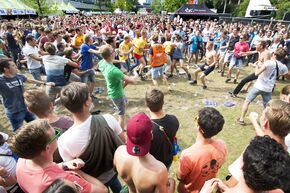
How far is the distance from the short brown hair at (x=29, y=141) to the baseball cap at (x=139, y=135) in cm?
76

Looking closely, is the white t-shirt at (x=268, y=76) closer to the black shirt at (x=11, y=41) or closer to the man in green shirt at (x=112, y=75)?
the man in green shirt at (x=112, y=75)

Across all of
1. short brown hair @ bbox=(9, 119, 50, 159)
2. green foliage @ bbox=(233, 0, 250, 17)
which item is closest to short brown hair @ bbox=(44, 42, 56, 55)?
short brown hair @ bbox=(9, 119, 50, 159)

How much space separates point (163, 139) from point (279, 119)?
1.32m

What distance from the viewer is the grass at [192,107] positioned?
17.2 feet

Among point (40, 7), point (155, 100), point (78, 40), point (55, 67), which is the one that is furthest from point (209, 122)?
point (40, 7)

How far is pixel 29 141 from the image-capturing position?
5.90 ft

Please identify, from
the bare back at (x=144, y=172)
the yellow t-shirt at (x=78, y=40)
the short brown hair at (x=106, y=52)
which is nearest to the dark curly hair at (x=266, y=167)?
the bare back at (x=144, y=172)

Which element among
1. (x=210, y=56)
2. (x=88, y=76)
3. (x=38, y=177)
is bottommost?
(x=88, y=76)

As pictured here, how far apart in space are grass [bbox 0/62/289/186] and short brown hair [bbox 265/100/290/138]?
2.00 m

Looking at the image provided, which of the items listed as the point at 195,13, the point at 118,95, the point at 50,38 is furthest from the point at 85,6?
the point at 118,95

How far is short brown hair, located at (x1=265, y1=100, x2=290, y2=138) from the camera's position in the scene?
2.37 m

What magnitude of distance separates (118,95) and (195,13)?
106ft

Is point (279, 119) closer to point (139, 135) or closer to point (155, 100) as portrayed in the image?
point (155, 100)

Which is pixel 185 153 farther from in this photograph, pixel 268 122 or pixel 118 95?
pixel 118 95
